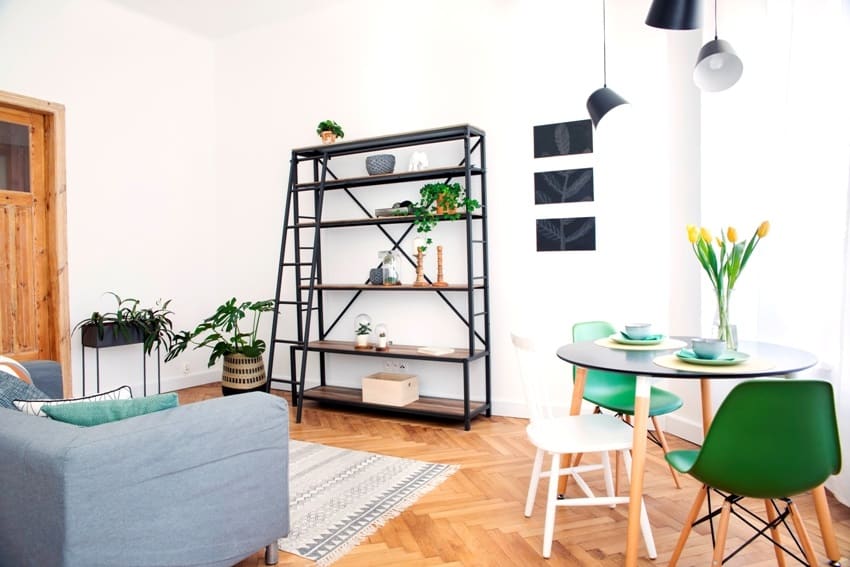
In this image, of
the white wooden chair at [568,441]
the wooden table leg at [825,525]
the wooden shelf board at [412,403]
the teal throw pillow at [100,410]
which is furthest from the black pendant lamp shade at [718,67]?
the teal throw pillow at [100,410]

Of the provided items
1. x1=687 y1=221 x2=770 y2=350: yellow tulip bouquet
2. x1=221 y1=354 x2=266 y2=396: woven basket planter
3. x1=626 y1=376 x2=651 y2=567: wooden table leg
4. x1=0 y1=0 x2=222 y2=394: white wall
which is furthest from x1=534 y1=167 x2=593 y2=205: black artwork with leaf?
x1=0 y1=0 x2=222 y2=394: white wall

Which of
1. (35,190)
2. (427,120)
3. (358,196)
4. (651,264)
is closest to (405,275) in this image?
(358,196)

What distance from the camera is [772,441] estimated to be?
1.63 meters

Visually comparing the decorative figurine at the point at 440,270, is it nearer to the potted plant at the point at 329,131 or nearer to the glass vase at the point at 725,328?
the potted plant at the point at 329,131

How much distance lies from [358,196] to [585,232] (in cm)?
189

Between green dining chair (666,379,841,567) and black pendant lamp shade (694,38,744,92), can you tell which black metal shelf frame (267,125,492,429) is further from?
green dining chair (666,379,841,567)

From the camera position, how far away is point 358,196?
477 cm

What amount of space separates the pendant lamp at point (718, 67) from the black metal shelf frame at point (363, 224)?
162 cm

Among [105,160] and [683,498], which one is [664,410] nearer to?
[683,498]

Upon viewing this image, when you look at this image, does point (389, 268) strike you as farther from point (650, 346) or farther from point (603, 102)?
point (650, 346)

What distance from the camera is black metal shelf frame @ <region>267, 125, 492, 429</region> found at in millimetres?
3990

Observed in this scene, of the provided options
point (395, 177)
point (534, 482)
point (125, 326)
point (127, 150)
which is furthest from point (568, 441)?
point (127, 150)

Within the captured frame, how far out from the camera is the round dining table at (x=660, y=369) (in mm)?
1913

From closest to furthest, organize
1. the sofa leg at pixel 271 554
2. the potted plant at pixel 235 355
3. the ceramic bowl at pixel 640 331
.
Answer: the sofa leg at pixel 271 554
the ceramic bowl at pixel 640 331
the potted plant at pixel 235 355
